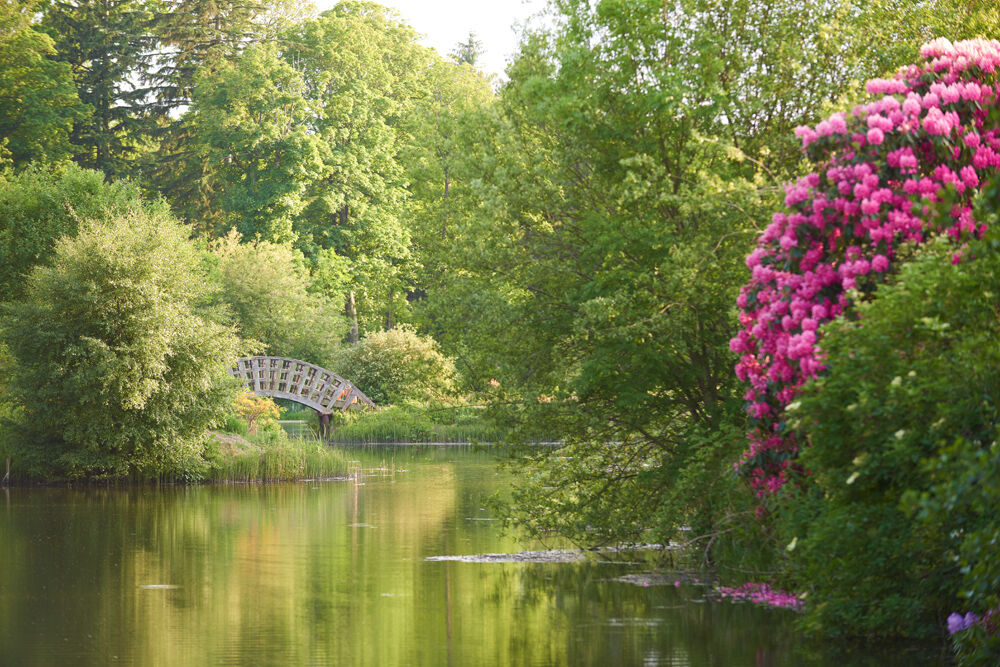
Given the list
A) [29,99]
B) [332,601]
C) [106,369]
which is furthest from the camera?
[29,99]

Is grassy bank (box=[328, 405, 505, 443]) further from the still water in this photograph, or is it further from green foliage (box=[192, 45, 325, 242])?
the still water

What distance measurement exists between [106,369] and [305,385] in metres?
17.3

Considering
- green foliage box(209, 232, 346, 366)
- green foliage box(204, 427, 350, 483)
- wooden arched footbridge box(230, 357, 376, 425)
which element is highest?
green foliage box(209, 232, 346, 366)

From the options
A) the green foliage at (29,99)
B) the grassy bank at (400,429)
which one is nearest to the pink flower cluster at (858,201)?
the grassy bank at (400,429)

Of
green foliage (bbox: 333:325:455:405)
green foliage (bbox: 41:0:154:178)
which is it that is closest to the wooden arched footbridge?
green foliage (bbox: 333:325:455:405)

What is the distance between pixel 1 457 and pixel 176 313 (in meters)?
4.44

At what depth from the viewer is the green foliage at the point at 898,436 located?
807cm

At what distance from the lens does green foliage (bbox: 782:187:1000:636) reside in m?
8.07

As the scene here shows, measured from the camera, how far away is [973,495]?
648 cm

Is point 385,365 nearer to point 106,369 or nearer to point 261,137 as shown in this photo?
point 261,137

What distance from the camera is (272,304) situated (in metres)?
48.6

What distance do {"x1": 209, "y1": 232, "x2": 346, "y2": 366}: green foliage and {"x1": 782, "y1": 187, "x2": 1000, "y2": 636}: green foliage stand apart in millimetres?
39010

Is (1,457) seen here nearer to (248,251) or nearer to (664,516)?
(664,516)

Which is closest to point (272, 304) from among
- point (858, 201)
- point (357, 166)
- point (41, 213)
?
point (357, 166)
